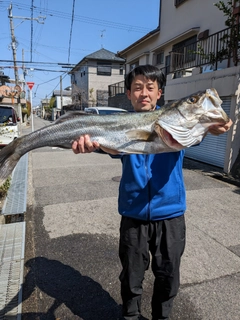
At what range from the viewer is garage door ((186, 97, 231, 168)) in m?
8.07

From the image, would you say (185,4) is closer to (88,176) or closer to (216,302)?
(88,176)

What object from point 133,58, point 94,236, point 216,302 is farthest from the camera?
point 133,58

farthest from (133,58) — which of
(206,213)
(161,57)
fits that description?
(206,213)

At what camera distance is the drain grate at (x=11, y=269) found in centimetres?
249

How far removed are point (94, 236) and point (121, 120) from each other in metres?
2.51

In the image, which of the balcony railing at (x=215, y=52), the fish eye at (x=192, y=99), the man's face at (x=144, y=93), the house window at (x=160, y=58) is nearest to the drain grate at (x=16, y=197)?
the man's face at (x=144, y=93)

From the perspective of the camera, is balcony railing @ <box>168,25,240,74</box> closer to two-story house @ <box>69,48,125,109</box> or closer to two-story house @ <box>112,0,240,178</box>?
two-story house @ <box>112,0,240,178</box>

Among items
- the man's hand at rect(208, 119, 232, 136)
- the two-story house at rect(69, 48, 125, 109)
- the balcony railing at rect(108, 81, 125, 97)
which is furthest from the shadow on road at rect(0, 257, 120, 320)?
the two-story house at rect(69, 48, 125, 109)

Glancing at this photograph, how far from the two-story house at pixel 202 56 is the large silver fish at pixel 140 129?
6.48 meters

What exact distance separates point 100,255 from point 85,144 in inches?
80.2

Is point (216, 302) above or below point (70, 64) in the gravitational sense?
below

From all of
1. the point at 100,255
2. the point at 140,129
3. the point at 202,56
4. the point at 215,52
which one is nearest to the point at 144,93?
the point at 140,129

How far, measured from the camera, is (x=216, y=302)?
264 cm

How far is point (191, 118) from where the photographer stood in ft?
5.80
